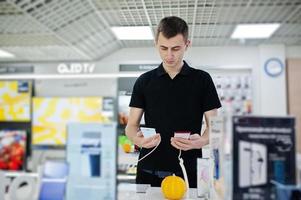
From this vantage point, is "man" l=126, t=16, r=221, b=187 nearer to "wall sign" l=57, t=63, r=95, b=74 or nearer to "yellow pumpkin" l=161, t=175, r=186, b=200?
"yellow pumpkin" l=161, t=175, r=186, b=200

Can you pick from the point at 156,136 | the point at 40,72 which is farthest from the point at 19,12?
the point at 156,136

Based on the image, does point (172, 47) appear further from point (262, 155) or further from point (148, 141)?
point (262, 155)

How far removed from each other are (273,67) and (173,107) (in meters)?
0.61

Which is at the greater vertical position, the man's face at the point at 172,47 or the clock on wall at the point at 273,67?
the clock on wall at the point at 273,67

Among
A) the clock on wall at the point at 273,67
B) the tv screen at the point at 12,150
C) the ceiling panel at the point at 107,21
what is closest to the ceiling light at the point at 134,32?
the ceiling panel at the point at 107,21

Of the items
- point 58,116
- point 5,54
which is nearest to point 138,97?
point 5,54

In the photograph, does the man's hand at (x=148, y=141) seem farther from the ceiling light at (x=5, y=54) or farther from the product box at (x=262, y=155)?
the ceiling light at (x=5, y=54)

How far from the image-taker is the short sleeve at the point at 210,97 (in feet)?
2.10

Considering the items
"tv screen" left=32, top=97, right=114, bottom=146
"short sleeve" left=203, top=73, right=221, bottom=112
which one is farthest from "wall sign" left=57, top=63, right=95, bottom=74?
"tv screen" left=32, top=97, right=114, bottom=146

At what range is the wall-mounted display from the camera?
224 centimetres

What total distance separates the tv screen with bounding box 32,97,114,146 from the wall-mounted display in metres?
0.09

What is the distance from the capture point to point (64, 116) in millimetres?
2365

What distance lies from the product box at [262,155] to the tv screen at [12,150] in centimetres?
172

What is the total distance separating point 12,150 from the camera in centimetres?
193
